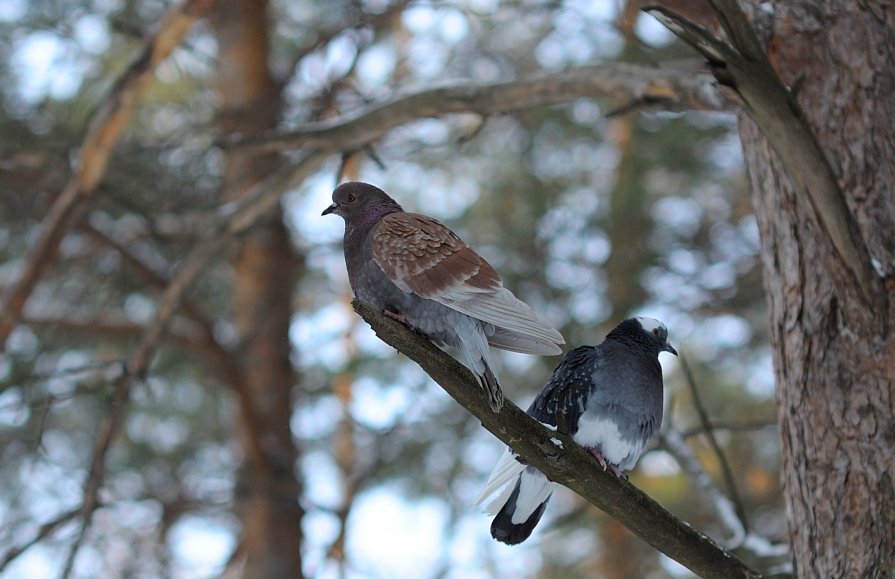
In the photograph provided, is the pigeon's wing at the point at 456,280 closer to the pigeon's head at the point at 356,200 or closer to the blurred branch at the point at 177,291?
the pigeon's head at the point at 356,200

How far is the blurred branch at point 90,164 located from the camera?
14.7ft

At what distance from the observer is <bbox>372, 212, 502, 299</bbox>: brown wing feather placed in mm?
2410

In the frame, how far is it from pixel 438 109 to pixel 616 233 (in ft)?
10.9

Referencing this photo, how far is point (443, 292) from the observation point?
2.39 meters

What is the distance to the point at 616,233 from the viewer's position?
274 inches

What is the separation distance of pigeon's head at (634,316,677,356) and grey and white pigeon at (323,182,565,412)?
3.19ft

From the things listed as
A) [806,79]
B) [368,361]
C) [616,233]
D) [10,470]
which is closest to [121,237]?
[368,361]

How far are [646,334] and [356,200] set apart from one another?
3.78ft

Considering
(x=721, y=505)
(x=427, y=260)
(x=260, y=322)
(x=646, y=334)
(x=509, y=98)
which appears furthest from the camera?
(x=260, y=322)

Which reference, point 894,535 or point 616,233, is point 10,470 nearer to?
point 616,233

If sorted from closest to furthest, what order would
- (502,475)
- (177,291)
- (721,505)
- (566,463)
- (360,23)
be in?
(566,463) → (502,475) → (721,505) → (177,291) → (360,23)

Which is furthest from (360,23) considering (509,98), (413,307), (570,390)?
(413,307)

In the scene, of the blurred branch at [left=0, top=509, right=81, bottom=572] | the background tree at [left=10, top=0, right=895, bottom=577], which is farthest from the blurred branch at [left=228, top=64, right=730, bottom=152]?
the blurred branch at [left=0, top=509, right=81, bottom=572]

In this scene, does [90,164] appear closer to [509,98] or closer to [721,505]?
[509,98]
